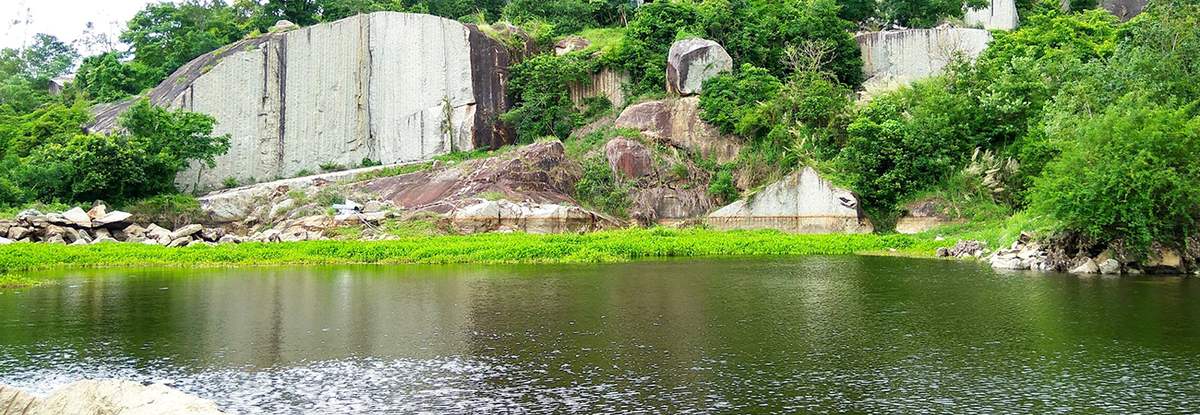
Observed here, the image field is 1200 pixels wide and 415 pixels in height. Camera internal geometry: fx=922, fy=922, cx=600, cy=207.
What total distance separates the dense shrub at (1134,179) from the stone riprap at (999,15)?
109 feet

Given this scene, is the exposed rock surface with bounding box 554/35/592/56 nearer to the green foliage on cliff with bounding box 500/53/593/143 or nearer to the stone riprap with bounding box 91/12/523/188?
the green foliage on cliff with bounding box 500/53/593/143

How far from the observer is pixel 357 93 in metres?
50.6

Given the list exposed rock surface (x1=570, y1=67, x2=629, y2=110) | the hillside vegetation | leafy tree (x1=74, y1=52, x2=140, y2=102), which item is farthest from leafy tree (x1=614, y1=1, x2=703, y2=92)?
leafy tree (x1=74, y1=52, x2=140, y2=102)

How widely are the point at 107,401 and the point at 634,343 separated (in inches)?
332

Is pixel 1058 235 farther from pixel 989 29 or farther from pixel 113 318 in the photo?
pixel 989 29

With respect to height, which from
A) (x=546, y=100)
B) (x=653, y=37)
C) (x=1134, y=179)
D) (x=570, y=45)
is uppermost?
(x=570, y=45)

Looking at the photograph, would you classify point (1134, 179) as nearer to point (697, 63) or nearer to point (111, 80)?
point (697, 63)

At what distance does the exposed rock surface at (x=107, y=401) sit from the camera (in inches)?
269

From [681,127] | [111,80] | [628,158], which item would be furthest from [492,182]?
[111,80]

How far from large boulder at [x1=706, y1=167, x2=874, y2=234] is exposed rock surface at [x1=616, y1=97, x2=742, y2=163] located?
582 centimetres

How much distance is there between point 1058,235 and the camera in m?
25.9

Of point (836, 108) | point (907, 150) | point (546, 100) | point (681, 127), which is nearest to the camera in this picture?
point (907, 150)

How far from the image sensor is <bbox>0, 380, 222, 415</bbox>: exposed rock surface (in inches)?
269

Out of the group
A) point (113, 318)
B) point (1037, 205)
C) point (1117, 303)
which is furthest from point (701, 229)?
point (113, 318)
